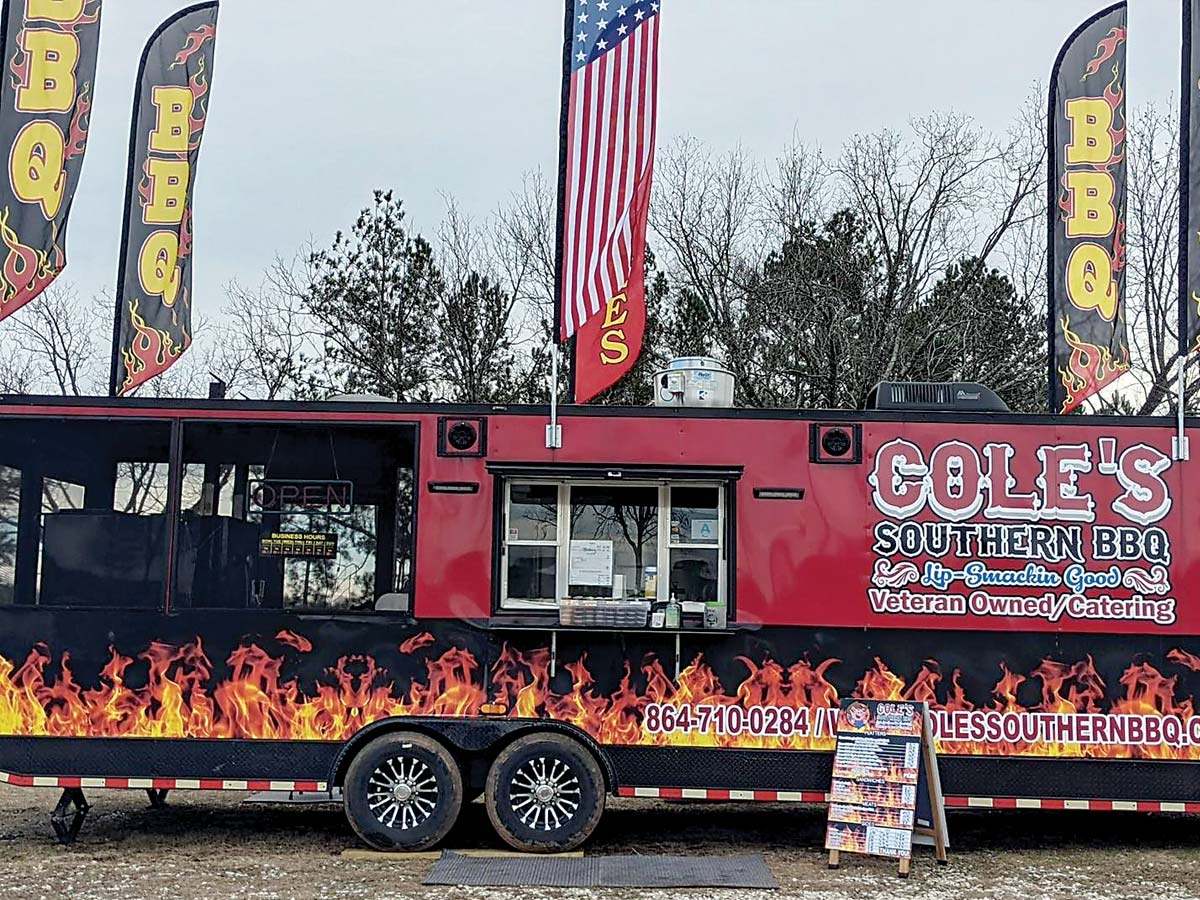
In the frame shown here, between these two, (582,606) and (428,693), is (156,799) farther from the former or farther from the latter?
(582,606)

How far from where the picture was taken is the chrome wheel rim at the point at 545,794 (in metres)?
8.37

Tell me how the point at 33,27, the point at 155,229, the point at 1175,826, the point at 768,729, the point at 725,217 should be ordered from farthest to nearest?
1. the point at 725,217
2. the point at 155,229
3. the point at 33,27
4. the point at 1175,826
5. the point at 768,729

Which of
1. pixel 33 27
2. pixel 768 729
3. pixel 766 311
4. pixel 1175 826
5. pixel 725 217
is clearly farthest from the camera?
pixel 725 217

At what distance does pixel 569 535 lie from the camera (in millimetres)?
8648

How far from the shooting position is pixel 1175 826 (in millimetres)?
9812

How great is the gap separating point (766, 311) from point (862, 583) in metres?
14.2

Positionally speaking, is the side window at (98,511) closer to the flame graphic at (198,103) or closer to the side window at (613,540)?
the side window at (613,540)

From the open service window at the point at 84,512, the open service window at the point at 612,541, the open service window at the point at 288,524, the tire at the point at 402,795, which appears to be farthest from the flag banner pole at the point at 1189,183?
the open service window at the point at 84,512

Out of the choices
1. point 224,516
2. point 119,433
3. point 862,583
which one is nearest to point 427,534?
point 224,516

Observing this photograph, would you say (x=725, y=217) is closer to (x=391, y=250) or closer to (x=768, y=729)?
(x=391, y=250)

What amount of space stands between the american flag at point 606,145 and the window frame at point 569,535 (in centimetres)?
167

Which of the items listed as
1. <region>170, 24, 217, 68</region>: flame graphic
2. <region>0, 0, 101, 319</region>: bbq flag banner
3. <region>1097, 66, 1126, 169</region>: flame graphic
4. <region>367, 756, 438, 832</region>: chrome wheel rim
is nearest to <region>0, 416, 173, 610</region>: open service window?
<region>367, 756, 438, 832</region>: chrome wheel rim

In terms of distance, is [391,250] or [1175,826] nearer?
[1175,826]

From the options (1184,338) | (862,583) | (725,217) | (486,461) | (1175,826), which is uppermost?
(725,217)
